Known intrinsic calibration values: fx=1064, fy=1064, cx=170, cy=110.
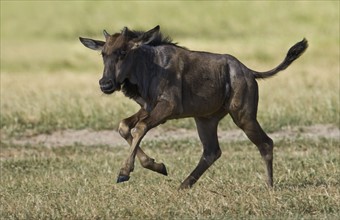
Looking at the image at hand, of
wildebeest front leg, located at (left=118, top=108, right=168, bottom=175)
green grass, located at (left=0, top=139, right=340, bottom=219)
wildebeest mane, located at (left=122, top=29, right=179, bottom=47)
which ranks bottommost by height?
green grass, located at (left=0, top=139, right=340, bottom=219)

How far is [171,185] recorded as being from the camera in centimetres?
1185

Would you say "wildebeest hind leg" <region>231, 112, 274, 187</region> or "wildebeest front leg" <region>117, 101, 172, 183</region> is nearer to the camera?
"wildebeest front leg" <region>117, 101, 172, 183</region>

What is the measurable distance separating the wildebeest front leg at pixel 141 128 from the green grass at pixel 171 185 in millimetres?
255

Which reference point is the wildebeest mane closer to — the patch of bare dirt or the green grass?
the green grass

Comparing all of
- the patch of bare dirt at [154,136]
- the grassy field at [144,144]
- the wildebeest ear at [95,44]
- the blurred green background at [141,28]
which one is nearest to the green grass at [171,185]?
the grassy field at [144,144]

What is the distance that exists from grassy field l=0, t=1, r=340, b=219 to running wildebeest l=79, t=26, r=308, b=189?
0.48 meters

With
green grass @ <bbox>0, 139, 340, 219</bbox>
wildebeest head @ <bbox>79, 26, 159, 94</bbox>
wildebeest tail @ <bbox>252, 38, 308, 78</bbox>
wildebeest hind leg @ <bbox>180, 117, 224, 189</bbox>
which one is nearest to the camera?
green grass @ <bbox>0, 139, 340, 219</bbox>

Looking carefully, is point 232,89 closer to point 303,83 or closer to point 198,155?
point 198,155

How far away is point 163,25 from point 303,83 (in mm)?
21600

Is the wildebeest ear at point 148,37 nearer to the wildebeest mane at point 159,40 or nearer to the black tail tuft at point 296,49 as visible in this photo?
the wildebeest mane at point 159,40

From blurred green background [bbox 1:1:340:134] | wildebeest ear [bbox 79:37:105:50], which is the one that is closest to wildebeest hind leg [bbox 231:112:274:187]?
wildebeest ear [bbox 79:37:105:50]

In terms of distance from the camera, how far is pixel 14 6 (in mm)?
45219

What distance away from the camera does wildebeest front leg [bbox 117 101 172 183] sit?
10.6 m

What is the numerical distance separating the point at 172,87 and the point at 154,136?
713 cm
